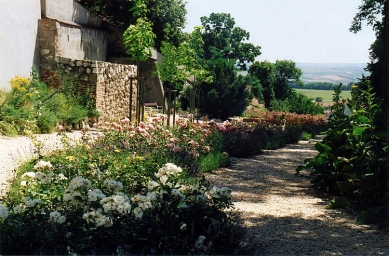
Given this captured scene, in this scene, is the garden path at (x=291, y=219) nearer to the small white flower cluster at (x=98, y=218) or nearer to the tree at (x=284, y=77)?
the small white flower cluster at (x=98, y=218)

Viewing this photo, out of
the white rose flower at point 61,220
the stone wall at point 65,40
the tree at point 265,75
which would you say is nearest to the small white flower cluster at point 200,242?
the white rose flower at point 61,220

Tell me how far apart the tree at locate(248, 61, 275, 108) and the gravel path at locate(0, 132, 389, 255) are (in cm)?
3382

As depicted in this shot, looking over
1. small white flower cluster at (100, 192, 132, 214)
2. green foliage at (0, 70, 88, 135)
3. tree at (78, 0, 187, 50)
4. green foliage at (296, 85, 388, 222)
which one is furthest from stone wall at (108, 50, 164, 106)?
small white flower cluster at (100, 192, 132, 214)

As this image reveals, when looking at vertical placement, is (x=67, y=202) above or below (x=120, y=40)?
below

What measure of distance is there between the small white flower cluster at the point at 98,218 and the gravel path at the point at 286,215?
54.1 inches

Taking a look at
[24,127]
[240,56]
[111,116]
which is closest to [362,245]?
[24,127]

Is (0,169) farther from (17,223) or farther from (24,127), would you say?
(24,127)

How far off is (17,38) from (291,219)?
11.1 m

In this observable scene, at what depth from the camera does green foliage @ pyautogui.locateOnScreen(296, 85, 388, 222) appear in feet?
20.2

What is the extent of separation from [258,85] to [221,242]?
37035mm

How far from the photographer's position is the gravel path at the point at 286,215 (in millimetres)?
4914

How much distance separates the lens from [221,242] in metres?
→ 4.27

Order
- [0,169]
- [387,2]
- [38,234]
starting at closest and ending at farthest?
[38,234]
[0,169]
[387,2]

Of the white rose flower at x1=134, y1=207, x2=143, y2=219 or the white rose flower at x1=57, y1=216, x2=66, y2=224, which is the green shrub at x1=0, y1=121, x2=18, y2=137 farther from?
the white rose flower at x1=134, y1=207, x2=143, y2=219
